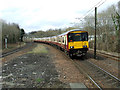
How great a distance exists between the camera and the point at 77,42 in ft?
38.4

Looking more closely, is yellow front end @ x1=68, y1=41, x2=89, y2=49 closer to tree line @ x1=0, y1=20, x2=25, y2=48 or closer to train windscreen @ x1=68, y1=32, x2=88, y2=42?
train windscreen @ x1=68, y1=32, x2=88, y2=42

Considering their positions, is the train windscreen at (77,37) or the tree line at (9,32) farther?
the tree line at (9,32)

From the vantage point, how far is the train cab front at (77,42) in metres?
11.6

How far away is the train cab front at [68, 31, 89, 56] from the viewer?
11.6 meters

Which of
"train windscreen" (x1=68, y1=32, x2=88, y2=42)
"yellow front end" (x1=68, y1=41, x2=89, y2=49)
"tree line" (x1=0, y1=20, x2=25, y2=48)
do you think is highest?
"tree line" (x1=0, y1=20, x2=25, y2=48)

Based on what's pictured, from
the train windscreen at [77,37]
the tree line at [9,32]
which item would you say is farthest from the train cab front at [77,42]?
the tree line at [9,32]

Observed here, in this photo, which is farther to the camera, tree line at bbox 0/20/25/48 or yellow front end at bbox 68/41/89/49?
tree line at bbox 0/20/25/48

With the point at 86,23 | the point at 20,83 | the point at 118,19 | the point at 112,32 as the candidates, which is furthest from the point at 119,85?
the point at 86,23

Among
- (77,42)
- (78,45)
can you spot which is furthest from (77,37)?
(78,45)

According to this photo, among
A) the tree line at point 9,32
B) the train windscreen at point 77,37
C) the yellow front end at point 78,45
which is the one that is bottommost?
the yellow front end at point 78,45

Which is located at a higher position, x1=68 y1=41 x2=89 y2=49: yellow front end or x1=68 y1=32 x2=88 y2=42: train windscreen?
x1=68 y1=32 x2=88 y2=42: train windscreen

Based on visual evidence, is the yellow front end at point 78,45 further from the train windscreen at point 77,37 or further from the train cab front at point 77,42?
the train windscreen at point 77,37

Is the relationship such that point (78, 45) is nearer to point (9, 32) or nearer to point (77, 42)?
point (77, 42)

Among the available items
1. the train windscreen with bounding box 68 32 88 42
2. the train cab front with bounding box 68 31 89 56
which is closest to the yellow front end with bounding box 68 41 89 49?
the train cab front with bounding box 68 31 89 56
